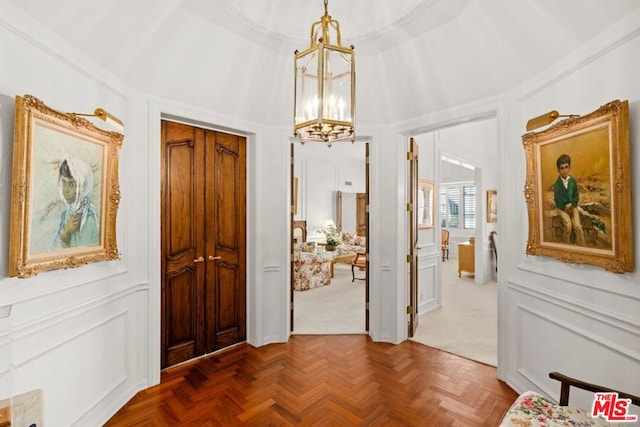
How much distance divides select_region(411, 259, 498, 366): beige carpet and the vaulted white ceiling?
2757 millimetres

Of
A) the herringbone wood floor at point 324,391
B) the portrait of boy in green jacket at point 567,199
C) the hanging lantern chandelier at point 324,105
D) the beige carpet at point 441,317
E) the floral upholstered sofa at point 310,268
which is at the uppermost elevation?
the hanging lantern chandelier at point 324,105

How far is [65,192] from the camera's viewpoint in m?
2.00

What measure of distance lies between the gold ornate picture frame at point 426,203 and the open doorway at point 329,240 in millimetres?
973

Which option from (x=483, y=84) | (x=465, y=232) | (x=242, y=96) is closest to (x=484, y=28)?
(x=483, y=84)

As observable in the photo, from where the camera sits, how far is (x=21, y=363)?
1.75 m

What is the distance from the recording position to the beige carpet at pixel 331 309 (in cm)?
418

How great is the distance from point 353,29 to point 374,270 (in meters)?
2.64

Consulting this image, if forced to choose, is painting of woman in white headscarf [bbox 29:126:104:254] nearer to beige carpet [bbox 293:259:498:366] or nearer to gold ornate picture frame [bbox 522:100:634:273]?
beige carpet [bbox 293:259:498:366]

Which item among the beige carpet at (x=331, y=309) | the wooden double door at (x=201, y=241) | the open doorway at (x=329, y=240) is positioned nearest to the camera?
the wooden double door at (x=201, y=241)

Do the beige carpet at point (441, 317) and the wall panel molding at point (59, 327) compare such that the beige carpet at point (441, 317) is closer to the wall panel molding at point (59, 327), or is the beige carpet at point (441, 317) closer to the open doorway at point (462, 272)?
the open doorway at point (462, 272)

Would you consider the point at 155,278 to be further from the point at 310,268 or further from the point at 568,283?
the point at 310,268

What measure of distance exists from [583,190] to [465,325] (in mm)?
2835

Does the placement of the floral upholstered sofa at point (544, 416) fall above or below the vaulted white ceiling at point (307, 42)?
below

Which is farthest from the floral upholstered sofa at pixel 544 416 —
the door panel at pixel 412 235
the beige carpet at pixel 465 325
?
the door panel at pixel 412 235
